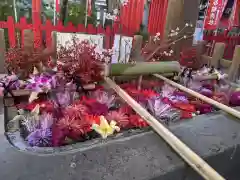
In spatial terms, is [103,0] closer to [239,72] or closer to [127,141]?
[239,72]

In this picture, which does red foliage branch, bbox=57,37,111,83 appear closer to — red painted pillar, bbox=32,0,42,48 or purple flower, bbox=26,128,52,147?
purple flower, bbox=26,128,52,147

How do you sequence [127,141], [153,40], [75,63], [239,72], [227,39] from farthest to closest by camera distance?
[227,39] → [239,72] → [153,40] → [75,63] → [127,141]

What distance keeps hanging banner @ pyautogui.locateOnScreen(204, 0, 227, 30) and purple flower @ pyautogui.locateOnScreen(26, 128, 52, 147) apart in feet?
14.2

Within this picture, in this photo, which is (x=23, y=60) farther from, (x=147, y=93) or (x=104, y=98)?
(x=147, y=93)

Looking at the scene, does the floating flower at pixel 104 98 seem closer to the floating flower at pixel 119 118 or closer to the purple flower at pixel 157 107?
the floating flower at pixel 119 118

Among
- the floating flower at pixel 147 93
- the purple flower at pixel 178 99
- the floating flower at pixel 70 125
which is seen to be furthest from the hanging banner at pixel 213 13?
the floating flower at pixel 70 125

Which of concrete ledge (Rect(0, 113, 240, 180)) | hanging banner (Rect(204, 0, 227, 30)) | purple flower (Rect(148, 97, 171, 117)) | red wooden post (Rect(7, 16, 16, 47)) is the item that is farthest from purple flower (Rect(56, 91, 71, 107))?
hanging banner (Rect(204, 0, 227, 30))

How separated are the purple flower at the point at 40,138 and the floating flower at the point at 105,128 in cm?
24

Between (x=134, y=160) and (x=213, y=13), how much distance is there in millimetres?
4322

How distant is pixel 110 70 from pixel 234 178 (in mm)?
1086

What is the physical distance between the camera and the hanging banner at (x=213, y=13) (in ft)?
14.4

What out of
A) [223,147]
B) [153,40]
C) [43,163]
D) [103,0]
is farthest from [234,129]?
[103,0]

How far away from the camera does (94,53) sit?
5.03 feet

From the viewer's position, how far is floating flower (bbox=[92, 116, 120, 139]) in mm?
1139
